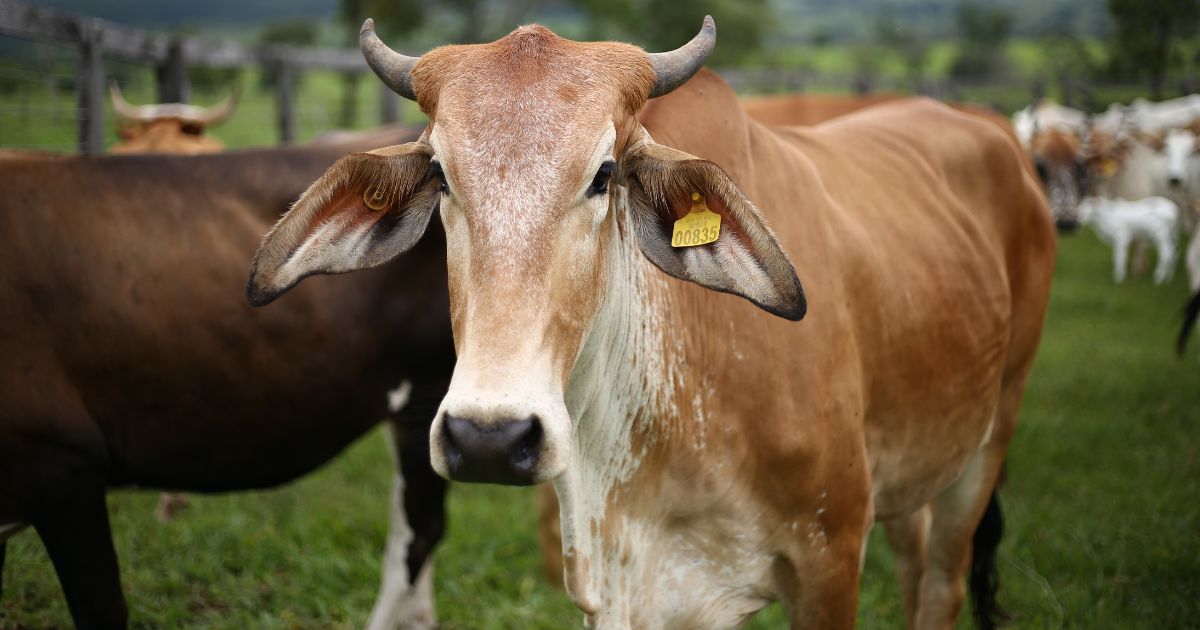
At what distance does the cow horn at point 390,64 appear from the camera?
2.31m

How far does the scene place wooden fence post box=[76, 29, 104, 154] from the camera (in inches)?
251

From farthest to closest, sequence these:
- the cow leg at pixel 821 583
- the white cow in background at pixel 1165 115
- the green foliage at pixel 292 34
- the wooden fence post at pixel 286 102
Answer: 1. the green foliage at pixel 292 34
2. the white cow in background at pixel 1165 115
3. the wooden fence post at pixel 286 102
4. the cow leg at pixel 821 583

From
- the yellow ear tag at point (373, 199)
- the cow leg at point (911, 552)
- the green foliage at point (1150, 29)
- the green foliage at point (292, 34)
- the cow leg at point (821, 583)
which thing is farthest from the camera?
the green foliage at point (292, 34)

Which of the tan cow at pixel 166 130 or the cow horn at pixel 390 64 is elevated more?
the cow horn at pixel 390 64

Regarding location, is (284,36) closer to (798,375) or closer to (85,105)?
(85,105)

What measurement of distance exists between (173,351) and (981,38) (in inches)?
1054

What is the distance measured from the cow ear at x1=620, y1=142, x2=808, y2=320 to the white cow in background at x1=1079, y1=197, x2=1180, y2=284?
11.9m

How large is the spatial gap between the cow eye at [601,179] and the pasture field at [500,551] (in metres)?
0.82

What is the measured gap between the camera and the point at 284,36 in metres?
52.9

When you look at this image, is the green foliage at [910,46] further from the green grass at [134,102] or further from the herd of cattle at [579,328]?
the herd of cattle at [579,328]

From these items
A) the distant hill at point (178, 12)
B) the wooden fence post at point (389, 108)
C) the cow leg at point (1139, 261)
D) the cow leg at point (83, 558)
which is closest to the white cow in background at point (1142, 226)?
the cow leg at point (1139, 261)

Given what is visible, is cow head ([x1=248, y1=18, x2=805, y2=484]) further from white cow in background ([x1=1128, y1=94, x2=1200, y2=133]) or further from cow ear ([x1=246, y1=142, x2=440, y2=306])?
white cow in background ([x1=1128, y1=94, x2=1200, y2=133])

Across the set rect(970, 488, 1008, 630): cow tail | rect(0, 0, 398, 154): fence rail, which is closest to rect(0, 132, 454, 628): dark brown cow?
rect(970, 488, 1008, 630): cow tail

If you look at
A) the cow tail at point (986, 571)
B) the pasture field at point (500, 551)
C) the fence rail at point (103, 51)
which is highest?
the fence rail at point (103, 51)
